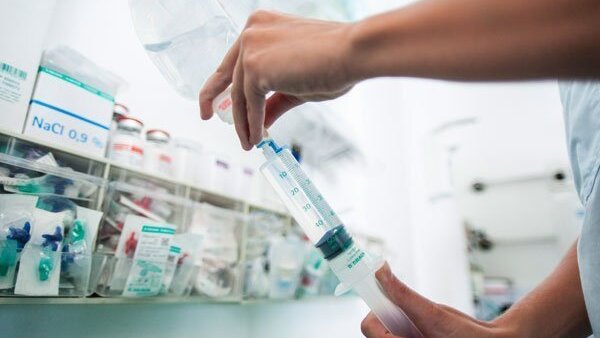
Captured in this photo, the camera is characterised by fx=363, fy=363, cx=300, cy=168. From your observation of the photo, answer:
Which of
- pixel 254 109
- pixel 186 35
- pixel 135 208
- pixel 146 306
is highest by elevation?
pixel 186 35

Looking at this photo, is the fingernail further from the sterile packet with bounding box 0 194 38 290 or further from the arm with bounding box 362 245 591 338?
Answer: the sterile packet with bounding box 0 194 38 290

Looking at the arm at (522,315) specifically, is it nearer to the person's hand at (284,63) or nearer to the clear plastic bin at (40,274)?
the person's hand at (284,63)

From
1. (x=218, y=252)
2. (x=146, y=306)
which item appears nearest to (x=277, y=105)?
(x=218, y=252)

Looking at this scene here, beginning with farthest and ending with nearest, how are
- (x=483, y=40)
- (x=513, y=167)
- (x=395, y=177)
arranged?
(x=513, y=167) → (x=395, y=177) → (x=483, y=40)

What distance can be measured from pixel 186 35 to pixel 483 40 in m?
0.59

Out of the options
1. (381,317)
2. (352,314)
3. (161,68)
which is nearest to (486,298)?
(352,314)

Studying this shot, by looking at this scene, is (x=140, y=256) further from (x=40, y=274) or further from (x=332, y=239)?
(x=332, y=239)

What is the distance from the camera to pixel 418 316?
480mm

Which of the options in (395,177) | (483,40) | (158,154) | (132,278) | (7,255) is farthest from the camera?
(395,177)

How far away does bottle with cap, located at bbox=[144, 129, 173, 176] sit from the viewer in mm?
814

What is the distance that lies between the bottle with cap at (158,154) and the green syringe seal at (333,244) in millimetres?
465

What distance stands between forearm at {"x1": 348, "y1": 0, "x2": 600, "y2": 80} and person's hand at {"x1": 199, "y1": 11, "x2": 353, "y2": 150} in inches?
1.0

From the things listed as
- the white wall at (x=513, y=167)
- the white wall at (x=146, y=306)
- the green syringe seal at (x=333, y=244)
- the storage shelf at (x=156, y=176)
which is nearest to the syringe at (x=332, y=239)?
the green syringe seal at (x=333, y=244)

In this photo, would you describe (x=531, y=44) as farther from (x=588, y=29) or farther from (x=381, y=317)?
(x=381, y=317)
